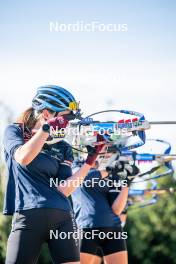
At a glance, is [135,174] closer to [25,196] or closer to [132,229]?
[25,196]

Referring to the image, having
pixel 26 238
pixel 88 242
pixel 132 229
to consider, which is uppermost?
pixel 26 238

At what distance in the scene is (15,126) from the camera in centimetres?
503

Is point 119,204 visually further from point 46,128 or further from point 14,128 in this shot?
point 46,128

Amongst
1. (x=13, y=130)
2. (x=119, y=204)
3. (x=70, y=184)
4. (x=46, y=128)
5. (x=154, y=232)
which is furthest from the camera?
(x=154, y=232)

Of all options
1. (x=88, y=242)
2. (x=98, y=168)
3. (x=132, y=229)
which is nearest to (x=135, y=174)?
(x=98, y=168)

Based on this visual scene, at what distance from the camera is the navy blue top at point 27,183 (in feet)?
16.0

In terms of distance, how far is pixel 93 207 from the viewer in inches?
268

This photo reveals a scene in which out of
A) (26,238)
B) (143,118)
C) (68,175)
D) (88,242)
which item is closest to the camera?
(26,238)

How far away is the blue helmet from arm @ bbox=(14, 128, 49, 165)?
466mm

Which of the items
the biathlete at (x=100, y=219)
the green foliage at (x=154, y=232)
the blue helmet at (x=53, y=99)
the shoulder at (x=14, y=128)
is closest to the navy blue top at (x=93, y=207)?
the biathlete at (x=100, y=219)

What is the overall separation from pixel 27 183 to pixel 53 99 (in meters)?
0.65

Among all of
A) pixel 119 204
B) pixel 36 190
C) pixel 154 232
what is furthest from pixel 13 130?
pixel 154 232

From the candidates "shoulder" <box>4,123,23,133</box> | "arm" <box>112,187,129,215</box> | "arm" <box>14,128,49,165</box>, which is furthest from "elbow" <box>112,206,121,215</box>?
"arm" <box>14,128,49,165</box>

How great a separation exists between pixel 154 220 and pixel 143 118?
651 inches
